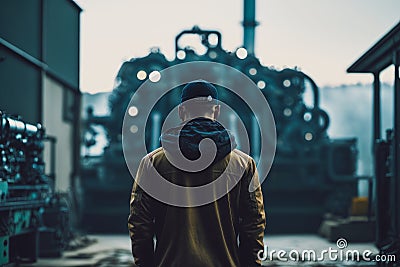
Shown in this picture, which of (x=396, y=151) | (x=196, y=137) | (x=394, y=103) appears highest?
(x=394, y=103)

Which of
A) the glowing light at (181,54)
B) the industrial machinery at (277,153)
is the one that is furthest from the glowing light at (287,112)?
the glowing light at (181,54)

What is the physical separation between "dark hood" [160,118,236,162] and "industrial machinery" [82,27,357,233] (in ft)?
39.0

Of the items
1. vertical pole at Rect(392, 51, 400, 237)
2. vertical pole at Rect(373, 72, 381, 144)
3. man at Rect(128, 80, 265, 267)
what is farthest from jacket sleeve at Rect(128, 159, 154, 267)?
vertical pole at Rect(373, 72, 381, 144)

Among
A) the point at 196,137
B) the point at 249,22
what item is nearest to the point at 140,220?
the point at 196,137

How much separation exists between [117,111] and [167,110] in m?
1.28

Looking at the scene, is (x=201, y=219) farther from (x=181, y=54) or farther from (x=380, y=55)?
(x=181, y=54)

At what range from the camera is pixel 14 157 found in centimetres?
802

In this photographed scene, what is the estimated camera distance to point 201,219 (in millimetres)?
3131

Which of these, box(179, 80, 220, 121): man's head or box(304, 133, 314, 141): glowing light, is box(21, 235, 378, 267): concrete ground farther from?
box(179, 80, 220, 121): man's head

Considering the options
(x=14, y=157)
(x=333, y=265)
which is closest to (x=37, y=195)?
(x=14, y=157)

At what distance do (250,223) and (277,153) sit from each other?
12.4 meters

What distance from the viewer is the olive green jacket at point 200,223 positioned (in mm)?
3117

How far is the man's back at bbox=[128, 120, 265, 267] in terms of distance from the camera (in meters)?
3.12

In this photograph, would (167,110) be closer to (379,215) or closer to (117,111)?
(117,111)
